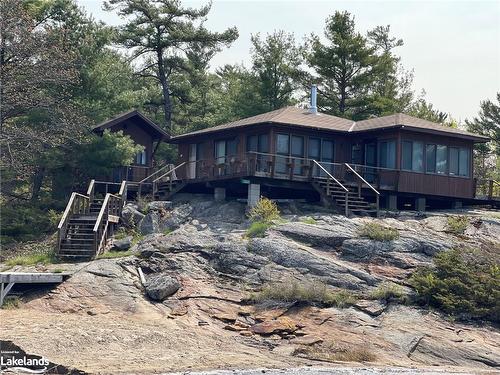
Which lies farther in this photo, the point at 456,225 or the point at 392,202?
the point at 392,202

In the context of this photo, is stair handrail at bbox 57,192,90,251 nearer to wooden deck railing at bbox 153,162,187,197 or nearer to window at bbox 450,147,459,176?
wooden deck railing at bbox 153,162,187,197

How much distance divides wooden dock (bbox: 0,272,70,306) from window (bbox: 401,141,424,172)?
1667 centimetres

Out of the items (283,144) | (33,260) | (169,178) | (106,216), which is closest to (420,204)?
(283,144)

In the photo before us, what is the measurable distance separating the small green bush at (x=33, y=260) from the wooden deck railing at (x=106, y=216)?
1.67 meters

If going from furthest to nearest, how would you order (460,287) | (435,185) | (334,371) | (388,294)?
(435,185) < (460,287) < (388,294) < (334,371)

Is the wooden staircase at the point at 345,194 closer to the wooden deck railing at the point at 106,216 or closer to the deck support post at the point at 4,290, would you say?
the wooden deck railing at the point at 106,216

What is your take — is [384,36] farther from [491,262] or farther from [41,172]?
[491,262]

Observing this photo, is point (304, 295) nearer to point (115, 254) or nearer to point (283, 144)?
point (115, 254)

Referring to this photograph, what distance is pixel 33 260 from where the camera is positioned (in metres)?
33.9

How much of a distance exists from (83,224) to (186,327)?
916 cm

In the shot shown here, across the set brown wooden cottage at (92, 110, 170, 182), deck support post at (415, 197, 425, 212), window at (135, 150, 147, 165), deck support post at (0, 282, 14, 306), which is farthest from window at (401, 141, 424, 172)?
deck support post at (0, 282, 14, 306)

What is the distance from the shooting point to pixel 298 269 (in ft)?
103

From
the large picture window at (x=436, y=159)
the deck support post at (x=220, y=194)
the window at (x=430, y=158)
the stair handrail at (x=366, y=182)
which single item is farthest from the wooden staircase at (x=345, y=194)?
the deck support post at (x=220, y=194)

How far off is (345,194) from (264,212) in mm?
4163
